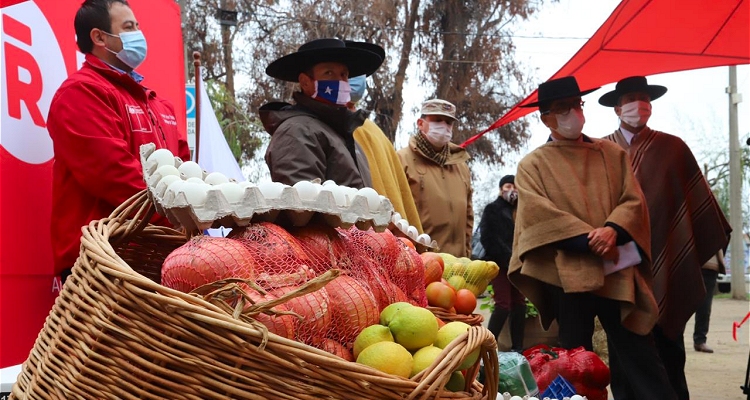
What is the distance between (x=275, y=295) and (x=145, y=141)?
5.80ft

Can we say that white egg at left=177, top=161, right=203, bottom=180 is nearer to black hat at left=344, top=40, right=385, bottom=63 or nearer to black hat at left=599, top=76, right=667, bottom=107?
black hat at left=344, top=40, right=385, bottom=63

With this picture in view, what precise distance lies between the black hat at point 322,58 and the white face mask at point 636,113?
201 cm

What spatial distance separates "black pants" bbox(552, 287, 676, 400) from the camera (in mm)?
4270

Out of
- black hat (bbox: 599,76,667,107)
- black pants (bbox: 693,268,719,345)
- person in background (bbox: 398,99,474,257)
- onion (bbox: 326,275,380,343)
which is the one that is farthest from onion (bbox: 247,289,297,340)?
black pants (bbox: 693,268,719,345)

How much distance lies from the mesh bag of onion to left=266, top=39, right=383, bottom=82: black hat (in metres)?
1.81

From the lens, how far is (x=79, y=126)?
9.51 ft

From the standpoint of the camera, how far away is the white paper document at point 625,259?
14.1 ft

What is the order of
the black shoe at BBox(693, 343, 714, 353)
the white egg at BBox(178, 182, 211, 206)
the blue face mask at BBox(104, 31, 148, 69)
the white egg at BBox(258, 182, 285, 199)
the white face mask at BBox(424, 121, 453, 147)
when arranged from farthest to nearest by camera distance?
the black shoe at BBox(693, 343, 714, 353) < the white face mask at BBox(424, 121, 453, 147) < the blue face mask at BBox(104, 31, 148, 69) < the white egg at BBox(258, 182, 285, 199) < the white egg at BBox(178, 182, 211, 206)

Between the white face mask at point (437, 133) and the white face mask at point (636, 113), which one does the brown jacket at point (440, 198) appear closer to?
the white face mask at point (437, 133)

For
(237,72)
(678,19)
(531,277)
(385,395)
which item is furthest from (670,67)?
(237,72)

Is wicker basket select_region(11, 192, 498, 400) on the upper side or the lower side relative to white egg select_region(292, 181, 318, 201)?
lower

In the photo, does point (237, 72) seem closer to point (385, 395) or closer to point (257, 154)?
point (257, 154)

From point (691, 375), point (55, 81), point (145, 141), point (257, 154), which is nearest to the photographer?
point (145, 141)

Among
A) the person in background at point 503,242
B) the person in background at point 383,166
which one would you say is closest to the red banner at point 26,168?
the person in background at point 383,166
